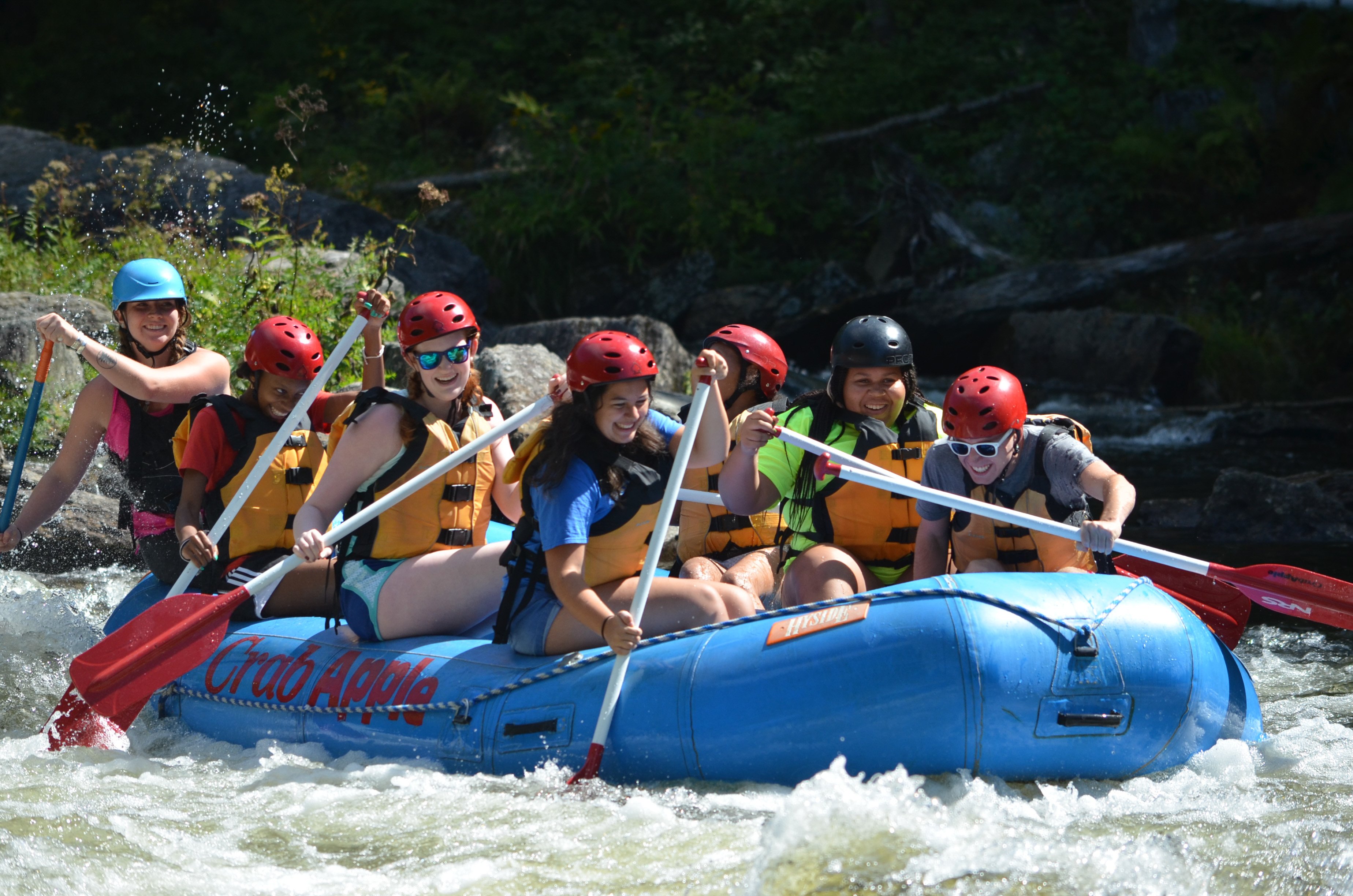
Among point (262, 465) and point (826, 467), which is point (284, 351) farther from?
point (826, 467)

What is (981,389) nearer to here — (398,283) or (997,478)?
(997,478)

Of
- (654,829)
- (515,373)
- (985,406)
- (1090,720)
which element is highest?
(985,406)

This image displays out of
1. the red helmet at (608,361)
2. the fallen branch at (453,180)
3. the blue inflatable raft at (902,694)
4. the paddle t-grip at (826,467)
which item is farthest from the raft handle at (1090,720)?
the fallen branch at (453,180)

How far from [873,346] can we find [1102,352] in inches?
335

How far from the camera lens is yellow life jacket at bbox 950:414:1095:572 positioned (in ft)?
13.6

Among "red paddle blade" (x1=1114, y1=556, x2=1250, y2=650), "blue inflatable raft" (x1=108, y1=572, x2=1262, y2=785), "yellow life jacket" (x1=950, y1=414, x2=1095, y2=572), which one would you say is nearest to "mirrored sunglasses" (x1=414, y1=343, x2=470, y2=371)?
"blue inflatable raft" (x1=108, y1=572, x2=1262, y2=785)

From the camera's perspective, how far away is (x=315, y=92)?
793 centimetres

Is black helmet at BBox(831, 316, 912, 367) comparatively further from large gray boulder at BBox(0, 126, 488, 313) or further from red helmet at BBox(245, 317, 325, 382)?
large gray boulder at BBox(0, 126, 488, 313)

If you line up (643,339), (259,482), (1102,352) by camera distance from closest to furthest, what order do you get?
(259,482), (643,339), (1102,352)

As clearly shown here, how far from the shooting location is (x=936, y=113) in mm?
16250

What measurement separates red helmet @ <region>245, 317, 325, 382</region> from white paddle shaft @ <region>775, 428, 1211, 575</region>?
1.79m

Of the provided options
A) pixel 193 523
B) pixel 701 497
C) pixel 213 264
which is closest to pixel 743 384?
pixel 701 497

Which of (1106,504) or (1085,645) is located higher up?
(1106,504)

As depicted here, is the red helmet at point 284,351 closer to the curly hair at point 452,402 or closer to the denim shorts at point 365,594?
the curly hair at point 452,402
